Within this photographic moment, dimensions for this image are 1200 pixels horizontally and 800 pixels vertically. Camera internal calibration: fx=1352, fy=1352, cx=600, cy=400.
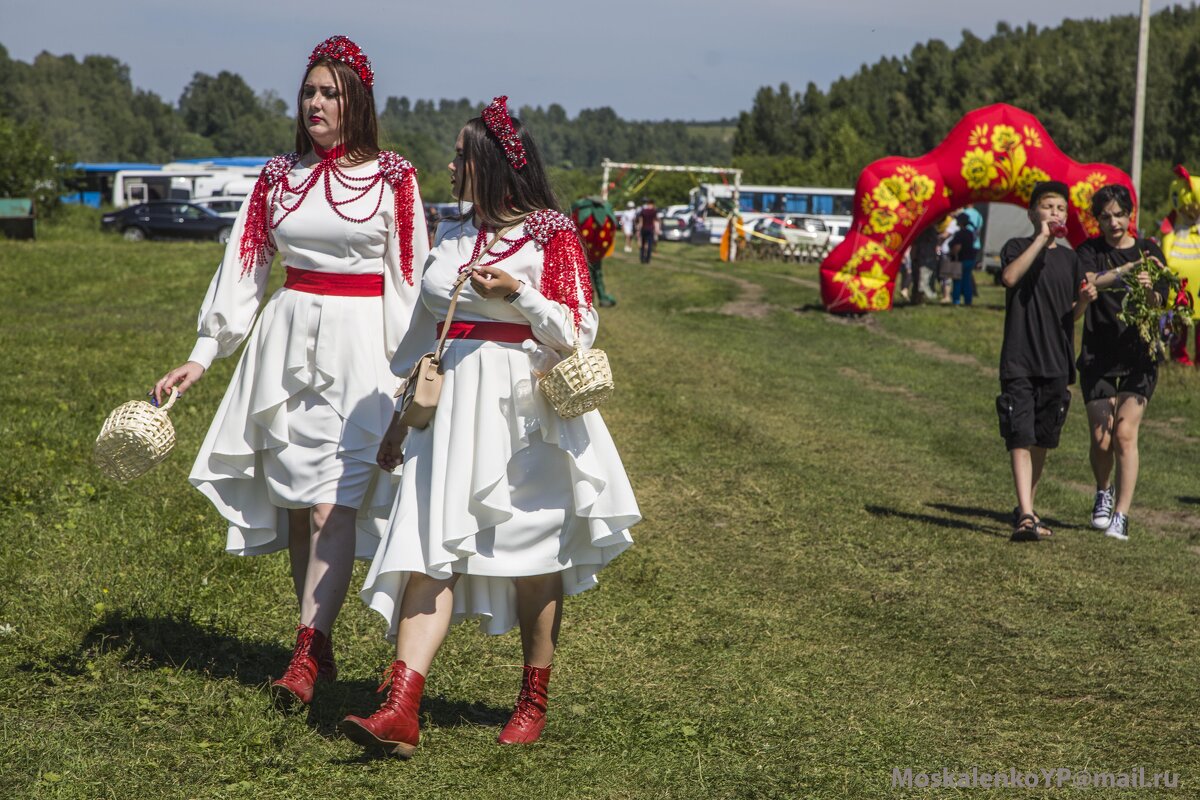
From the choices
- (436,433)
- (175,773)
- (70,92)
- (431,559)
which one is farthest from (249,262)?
(70,92)

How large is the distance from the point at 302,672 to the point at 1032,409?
195 inches

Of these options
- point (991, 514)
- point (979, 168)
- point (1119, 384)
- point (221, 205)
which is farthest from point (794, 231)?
point (1119, 384)

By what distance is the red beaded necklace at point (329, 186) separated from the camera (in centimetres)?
443

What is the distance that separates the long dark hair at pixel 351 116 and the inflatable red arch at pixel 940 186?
1726 cm

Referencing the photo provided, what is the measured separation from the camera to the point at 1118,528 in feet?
26.6

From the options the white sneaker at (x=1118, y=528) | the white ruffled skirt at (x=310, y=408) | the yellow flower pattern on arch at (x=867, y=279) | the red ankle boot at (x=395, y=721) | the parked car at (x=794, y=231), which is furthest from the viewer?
the parked car at (x=794, y=231)

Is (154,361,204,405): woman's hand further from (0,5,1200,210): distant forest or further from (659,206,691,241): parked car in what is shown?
(659,206,691,241): parked car

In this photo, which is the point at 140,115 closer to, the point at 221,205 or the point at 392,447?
the point at 221,205

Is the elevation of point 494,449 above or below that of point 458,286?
below

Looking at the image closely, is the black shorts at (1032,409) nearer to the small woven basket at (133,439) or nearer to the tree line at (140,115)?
the small woven basket at (133,439)

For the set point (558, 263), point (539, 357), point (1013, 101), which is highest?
point (1013, 101)

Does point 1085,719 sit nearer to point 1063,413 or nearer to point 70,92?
point 1063,413

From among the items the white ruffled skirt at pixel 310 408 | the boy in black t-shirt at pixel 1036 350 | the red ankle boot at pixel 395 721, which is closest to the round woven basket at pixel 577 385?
the white ruffled skirt at pixel 310 408

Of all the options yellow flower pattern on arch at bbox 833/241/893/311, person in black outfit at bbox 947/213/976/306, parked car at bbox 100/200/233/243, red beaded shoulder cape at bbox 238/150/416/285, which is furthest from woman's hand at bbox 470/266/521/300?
parked car at bbox 100/200/233/243
